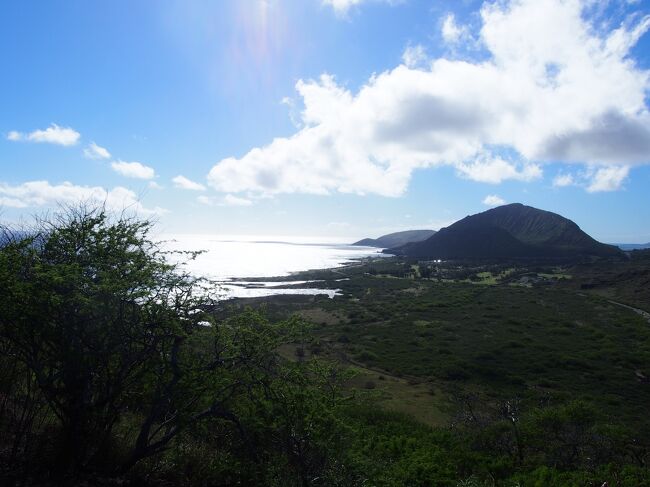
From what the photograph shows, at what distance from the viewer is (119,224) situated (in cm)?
1176

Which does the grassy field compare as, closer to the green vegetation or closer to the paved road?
the paved road

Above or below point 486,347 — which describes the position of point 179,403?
above

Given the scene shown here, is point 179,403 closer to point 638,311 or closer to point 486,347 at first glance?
point 486,347

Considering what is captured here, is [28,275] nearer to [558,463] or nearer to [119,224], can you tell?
[119,224]

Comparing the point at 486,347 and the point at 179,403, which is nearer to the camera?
the point at 179,403

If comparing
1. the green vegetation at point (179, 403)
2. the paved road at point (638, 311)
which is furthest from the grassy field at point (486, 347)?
the green vegetation at point (179, 403)

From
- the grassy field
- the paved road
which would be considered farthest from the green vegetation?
the paved road

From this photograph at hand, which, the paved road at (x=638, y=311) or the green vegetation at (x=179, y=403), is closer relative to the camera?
the green vegetation at (x=179, y=403)

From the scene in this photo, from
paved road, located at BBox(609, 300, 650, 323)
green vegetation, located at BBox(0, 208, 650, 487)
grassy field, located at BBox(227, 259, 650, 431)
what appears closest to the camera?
green vegetation, located at BBox(0, 208, 650, 487)

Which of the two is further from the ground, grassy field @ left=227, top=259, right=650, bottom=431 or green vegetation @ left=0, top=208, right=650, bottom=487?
green vegetation @ left=0, top=208, right=650, bottom=487

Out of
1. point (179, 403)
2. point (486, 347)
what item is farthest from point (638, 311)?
point (179, 403)

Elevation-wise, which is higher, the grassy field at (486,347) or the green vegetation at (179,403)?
the green vegetation at (179,403)

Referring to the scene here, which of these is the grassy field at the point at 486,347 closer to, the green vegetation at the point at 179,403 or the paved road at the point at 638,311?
the paved road at the point at 638,311

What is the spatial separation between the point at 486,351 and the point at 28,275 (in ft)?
178
